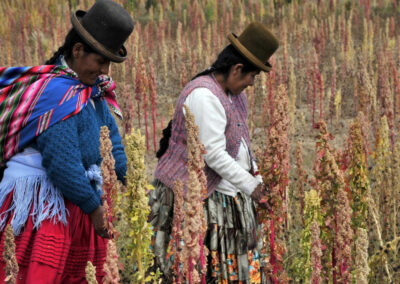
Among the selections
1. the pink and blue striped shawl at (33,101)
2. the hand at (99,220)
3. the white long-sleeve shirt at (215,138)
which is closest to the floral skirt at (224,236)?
the white long-sleeve shirt at (215,138)

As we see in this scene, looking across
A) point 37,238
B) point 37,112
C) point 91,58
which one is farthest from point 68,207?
point 91,58

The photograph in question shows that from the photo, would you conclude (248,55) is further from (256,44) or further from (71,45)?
(71,45)

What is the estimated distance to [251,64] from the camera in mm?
2854

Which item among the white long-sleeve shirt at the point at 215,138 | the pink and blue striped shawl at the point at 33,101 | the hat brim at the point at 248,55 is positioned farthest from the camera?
the hat brim at the point at 248,55

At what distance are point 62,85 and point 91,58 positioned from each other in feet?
0.59

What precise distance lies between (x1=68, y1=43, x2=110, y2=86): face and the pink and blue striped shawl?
40mm

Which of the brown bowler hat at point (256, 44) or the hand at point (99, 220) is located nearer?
the hand at point (99, 220)

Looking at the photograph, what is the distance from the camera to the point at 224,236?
2.91m

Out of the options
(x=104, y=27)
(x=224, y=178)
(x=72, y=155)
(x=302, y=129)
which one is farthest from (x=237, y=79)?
(x=302, y=129)

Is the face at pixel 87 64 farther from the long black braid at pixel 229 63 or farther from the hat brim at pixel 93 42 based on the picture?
A: the long black braid at pixel 229 63

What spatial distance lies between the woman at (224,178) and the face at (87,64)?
24.0 inches

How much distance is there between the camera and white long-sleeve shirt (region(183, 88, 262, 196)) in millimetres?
2676

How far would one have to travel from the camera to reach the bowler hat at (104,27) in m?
2.24

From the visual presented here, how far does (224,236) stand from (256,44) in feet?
3.65
